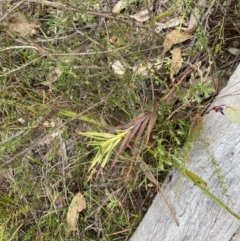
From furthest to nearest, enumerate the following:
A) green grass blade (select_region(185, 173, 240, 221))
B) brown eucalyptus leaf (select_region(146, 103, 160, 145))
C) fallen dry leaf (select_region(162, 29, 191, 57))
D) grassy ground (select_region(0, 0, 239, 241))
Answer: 1. fallen dry leaf (select_region(162, 29, 191, 57))
2. grassy ground (select_region(0, 0, 239, 241))
3. brown eucalyptus leaf (select_region(146, 103, 160, 145))
4. green grass blade (select_region(185, 173, 240, 221))

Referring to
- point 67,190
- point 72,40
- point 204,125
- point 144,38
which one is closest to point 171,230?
point 204,125

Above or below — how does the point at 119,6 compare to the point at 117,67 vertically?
above

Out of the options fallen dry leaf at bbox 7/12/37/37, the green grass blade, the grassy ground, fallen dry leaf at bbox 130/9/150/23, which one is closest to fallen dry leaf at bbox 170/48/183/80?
the grassy ground

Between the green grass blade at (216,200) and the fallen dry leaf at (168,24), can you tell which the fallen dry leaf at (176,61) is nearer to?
the fallen dry leaf at (168,24)

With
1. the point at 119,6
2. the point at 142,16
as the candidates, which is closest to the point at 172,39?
Result: the point at 142,16

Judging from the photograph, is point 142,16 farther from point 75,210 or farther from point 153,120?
point 75,210

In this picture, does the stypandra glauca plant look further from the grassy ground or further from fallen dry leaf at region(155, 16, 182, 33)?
fallen dry leaf at region(155, 16, 182, 33)
